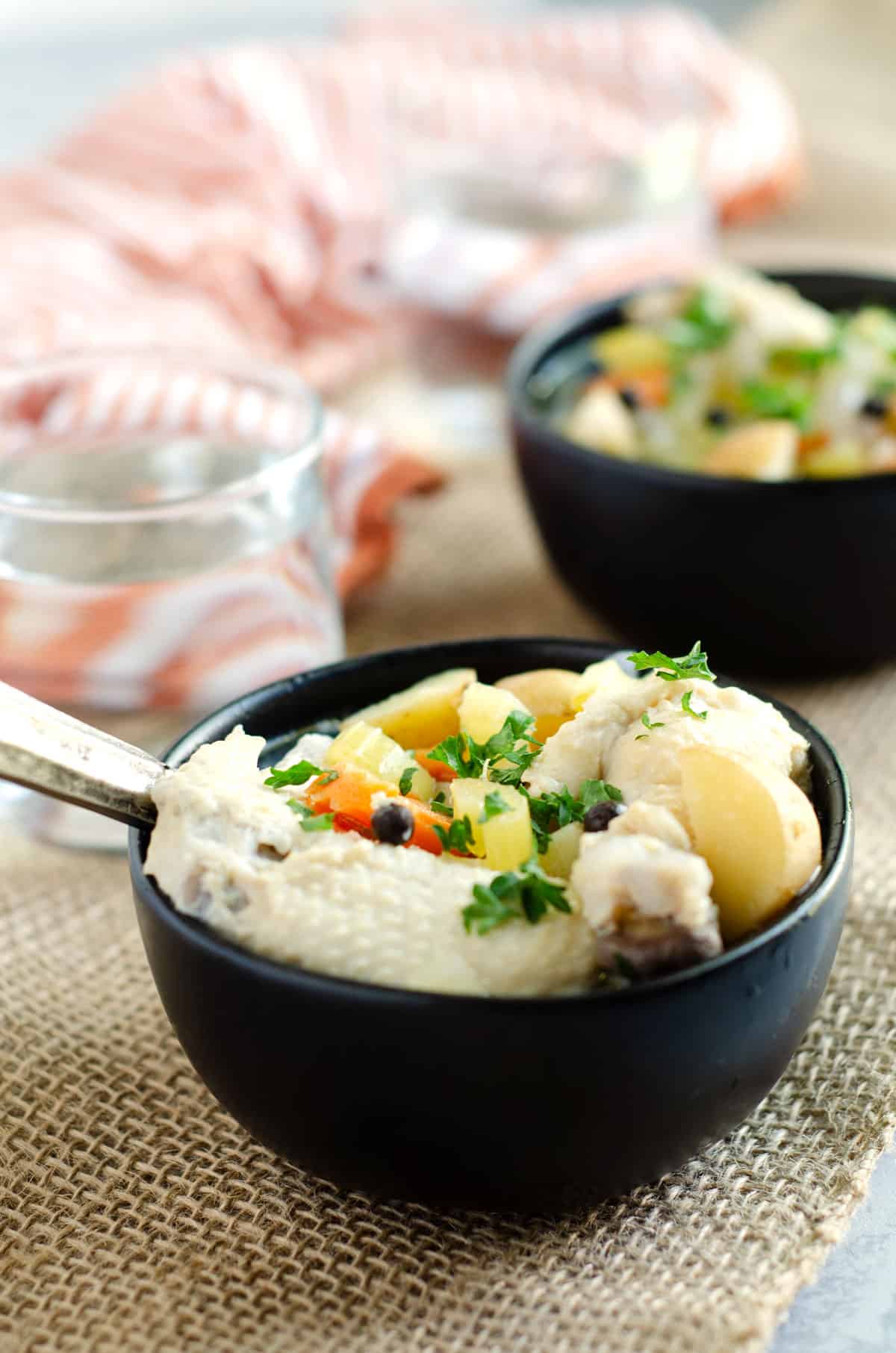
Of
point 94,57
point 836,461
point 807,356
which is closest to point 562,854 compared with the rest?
point 836,461

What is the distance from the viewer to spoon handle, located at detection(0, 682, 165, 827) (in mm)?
1285

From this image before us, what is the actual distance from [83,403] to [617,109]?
1.86 m

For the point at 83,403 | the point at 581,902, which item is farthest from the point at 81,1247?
the point at 83,403

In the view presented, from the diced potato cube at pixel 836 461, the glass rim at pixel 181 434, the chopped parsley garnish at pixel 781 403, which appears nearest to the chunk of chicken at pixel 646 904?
the glass rim at pixel 181 434

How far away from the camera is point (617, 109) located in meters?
3.73

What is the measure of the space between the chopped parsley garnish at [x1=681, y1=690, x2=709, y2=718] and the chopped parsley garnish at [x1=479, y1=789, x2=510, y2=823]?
18 centimetres

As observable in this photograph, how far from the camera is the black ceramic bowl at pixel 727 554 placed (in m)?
2.02

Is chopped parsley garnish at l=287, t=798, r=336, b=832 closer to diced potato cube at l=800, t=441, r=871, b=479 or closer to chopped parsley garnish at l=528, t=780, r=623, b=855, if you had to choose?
chopped parsley garnish at l=528, t=780, r=623, b=855

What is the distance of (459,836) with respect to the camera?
4.24 feet

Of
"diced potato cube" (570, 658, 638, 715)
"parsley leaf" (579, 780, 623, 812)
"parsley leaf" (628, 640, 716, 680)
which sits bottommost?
"diced potato cube" (570, 658, 638, 715)

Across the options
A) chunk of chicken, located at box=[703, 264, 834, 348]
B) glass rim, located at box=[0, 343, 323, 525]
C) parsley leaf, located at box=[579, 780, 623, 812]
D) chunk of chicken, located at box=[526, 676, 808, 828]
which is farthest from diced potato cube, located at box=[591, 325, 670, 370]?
parsley leaf, located at box=[579, 780, 623, 812]

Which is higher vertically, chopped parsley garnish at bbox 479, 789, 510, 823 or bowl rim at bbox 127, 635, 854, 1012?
chopped parsley garnish at bbox 479, 789, 510, 823

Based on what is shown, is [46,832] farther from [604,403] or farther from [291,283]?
[291,283]

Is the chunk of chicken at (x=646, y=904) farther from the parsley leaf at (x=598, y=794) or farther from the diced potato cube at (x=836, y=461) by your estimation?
the diced potato cube at (x=836, y=461)
